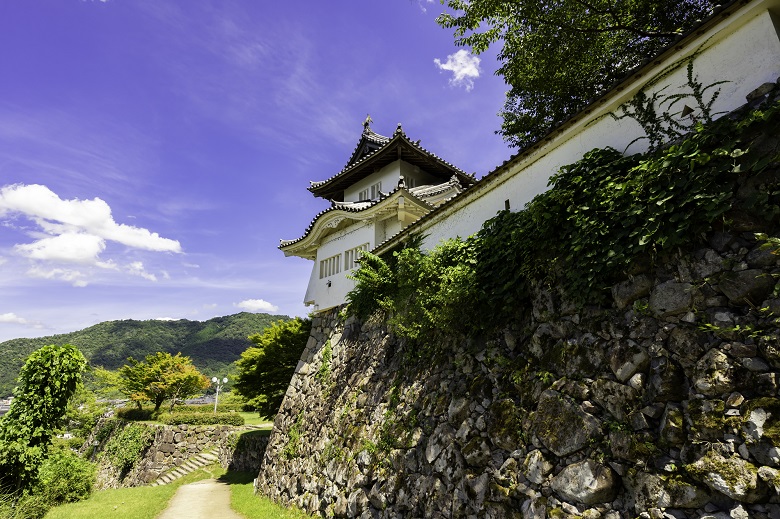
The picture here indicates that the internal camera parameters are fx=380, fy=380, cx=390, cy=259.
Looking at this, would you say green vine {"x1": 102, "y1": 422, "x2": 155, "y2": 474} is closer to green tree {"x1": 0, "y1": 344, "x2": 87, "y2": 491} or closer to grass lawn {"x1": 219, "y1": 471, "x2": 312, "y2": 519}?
grass lawn {"x1": 219, "y1": 471, "x2": 312, "y2": 519}

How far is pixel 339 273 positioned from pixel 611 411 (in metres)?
12.3

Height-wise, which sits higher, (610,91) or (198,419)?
(610,91)

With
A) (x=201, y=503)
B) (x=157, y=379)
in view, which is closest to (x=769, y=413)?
(x=201, y=503)

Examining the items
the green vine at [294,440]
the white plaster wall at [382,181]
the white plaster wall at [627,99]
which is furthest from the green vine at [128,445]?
the white plaster wall at [627,99]

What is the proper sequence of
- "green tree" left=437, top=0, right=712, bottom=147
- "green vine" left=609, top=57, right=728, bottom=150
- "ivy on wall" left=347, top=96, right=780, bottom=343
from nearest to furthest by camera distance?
"ivy on wall" left=347, top=96, right=780, bottom=343, "green vine" left=609, top=57, right=728, bottom=150, "green tree" left=437, top=0, right=712, bottom=147

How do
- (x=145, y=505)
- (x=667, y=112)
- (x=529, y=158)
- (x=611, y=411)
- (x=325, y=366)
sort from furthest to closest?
1. (x=325, y=366)
2. (x=145, y=505)
3. (x=529, y=158)
4. (x=667, y=112)
5. (x=611, y=411)

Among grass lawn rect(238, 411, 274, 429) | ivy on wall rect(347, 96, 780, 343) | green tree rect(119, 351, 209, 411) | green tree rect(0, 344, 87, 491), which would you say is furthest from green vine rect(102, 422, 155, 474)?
ivy on wall rect(347, 96, 780, 343)

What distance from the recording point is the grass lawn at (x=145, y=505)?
495 inches

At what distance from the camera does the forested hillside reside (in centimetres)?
8706

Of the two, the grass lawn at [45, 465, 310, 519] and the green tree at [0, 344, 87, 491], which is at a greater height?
the green tree at [0, 344, 87, 491]

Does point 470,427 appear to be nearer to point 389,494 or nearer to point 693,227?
point 389,494

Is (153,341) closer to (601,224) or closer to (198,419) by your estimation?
(198,419)

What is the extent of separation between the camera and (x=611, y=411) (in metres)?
5.04

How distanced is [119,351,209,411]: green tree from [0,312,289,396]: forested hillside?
47.0 metres
